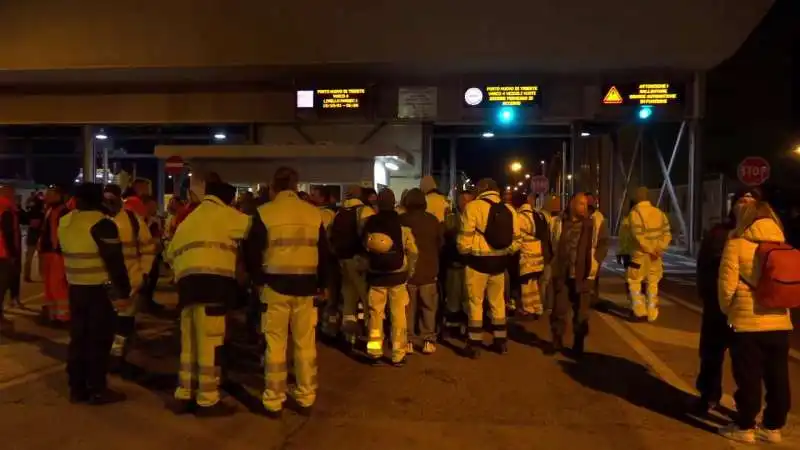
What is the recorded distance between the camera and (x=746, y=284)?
5.62 meters

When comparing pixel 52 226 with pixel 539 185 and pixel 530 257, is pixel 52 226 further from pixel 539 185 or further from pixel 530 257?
pixel 539 185

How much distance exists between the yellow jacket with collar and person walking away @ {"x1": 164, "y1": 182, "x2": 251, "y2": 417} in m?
3.77

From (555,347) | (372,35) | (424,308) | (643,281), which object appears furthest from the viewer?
(372,35)

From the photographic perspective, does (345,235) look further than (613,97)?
No

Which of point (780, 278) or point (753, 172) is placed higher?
point (753, 172)

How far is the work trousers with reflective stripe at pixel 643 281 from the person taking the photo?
36.8 ft

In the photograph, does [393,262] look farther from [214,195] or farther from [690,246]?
[690,246]

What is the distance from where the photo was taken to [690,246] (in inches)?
910

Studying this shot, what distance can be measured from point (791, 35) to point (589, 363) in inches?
1284

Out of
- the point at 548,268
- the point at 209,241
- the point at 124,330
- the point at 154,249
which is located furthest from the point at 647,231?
the point at 124,330

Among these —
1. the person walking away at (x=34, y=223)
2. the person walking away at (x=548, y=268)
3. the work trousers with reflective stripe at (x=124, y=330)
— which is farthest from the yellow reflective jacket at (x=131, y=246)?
the person walking away at (x=34, y=223)

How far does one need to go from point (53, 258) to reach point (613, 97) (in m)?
15.4

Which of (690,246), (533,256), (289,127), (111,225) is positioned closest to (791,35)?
(690,246)

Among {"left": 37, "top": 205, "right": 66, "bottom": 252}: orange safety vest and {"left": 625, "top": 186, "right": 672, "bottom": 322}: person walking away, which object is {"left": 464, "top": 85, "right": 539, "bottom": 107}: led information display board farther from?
{"left": 37, "top": 205, "right": 66, "bottom": 252}: orange safety vest
